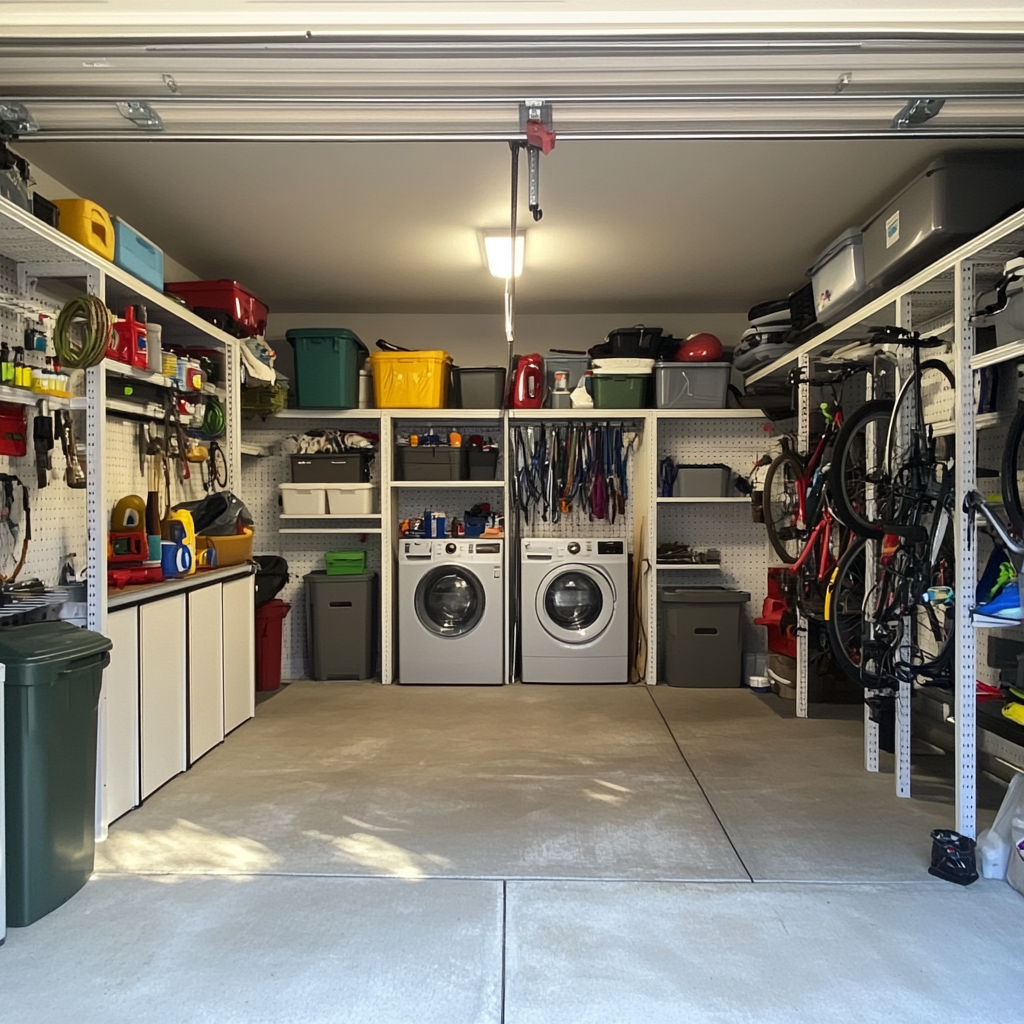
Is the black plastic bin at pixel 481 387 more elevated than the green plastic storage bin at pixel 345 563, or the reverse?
the black plastic bin at pixel 481 387

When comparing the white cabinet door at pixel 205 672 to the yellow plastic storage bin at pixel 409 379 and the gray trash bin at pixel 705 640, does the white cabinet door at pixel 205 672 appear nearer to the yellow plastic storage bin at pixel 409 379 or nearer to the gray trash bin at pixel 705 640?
the yellow plastic storage bin at pixel 409 379

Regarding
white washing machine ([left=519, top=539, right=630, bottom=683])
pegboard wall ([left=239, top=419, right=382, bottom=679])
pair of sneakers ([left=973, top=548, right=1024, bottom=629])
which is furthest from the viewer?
pegboard wall ([left=239, top=419, right=382, bottom=679])

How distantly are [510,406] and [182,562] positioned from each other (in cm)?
270

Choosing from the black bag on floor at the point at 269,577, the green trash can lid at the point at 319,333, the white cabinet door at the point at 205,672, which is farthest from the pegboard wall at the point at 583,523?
the white cabinet door at the point at 205,672

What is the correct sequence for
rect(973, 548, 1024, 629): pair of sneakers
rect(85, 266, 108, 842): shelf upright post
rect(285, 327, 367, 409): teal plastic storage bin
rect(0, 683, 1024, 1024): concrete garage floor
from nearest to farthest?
rect(0, 683, 1024, 1024): concrete garage floor
rect(973, 548, 1024, 629): pair of sneakers
rect(85, 266, 108, 842): shelf upright post
rect(285, 327, 367, 409): teal plastic storage bin

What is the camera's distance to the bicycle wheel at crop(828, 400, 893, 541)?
134 inches

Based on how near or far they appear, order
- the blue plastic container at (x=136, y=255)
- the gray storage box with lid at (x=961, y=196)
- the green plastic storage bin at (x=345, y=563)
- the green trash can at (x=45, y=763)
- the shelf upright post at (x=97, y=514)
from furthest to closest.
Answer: the green plastic storage bin at (x=345, y=563) → the blue plastic container at (x=136, y=255) → the gray storage box with lid at (x=961, y=196) → the shelf upright post at (x=97, y=514) → the green trash can at (x=45, y=763)

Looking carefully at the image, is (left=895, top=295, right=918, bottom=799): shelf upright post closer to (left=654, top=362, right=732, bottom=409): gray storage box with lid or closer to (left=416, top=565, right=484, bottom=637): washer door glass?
(left=654, top=362, right=732, bottom=409): gray storage box with lid

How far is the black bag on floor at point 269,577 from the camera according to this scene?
5297 millimetres

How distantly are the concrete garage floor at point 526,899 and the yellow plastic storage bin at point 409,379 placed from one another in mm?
2395

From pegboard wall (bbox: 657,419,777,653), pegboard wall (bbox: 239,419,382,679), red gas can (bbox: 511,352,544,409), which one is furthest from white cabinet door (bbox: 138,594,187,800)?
pegboard wall (bbox: 657,419,777,653)

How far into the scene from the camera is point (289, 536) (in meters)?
6.10

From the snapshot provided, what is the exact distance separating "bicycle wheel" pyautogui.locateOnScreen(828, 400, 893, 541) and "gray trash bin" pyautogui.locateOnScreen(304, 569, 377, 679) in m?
3.23

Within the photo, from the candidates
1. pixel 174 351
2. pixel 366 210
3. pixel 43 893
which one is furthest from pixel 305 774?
pixel 366 210
